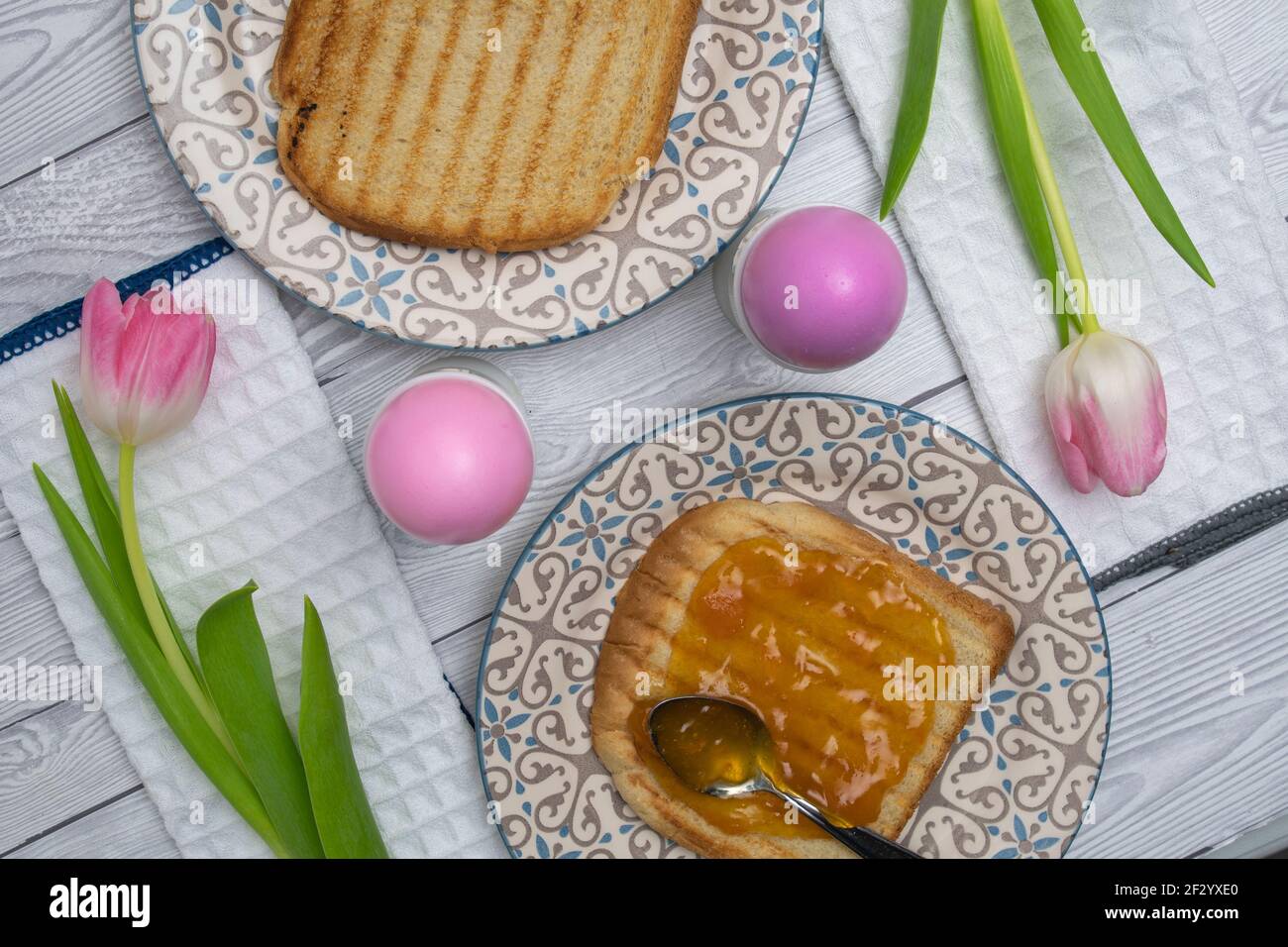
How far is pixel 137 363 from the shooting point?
743mm

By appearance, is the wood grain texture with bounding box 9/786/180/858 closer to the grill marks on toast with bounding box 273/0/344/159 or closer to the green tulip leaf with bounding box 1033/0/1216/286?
the grill marks on toast with bounding box 273/0/344/159

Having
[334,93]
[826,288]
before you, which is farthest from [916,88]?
[334,93]

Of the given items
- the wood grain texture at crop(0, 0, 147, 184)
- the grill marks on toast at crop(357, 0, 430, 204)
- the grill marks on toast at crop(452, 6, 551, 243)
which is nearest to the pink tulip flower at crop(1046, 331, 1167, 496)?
the grill marks on toast at crop(452, 6, 551, 243)

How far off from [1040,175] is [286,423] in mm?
714

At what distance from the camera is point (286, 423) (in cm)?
83

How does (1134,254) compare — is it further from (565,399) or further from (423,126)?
(423,126)

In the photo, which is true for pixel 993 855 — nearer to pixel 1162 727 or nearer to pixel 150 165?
pixel 1162 727

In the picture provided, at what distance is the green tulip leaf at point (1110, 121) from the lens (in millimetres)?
803

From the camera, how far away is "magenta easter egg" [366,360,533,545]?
2.19 feet
